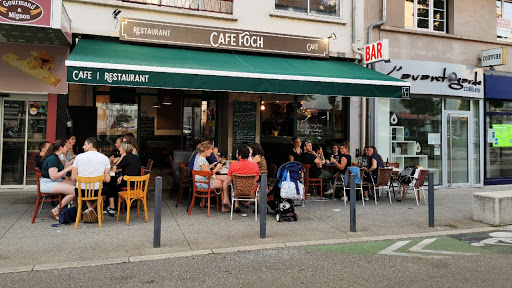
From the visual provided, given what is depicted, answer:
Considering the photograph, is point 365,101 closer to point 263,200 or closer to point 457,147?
point 457,147

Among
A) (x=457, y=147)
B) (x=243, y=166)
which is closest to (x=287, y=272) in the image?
(x=243, y=166)

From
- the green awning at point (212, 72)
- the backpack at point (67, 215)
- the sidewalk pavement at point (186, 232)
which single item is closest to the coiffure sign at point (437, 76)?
the green awning at point (212, 72)

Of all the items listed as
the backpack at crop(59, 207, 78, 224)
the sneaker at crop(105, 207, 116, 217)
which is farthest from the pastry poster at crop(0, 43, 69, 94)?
the backpack at crop(59, 207, 78, 224)

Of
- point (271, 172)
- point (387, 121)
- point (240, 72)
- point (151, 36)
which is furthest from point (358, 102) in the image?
point (151, 36)

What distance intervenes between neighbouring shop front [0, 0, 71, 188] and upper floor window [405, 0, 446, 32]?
31.1ft

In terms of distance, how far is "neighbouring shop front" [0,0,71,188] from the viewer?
7.29 m

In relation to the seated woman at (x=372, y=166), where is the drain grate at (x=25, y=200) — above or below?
below

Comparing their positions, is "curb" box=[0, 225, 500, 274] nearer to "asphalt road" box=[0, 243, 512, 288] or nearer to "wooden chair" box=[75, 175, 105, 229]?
"asphalt road" box=[0, 243, 512, 288]

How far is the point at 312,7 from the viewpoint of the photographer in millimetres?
11047

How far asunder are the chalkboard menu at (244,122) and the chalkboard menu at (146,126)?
2.25m

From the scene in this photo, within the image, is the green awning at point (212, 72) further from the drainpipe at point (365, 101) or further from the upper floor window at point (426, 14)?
the upper floor window at point (426, 14)

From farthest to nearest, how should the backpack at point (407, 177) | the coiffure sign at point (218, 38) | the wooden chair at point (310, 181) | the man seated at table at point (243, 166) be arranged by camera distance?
1. the backpack at point (407, 177)
2. the wooden chair at point (310, 181)
3. the coiffure sign at point (218, 38)
4. the man seated at table at point (243, 166)

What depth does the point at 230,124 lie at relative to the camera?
36.0 feet

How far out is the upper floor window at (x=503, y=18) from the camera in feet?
42.8
